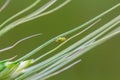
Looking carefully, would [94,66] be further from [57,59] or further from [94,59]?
[57,59]

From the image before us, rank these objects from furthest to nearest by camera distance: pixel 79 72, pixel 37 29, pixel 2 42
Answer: pixel 79 72
pixel 37 29
pixel 2 42

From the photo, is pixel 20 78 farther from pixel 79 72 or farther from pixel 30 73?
pixel 79 72

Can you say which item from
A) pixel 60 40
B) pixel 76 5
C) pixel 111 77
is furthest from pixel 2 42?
pixel 60 40

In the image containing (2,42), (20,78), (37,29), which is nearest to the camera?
(20,78)

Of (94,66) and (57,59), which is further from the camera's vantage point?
(94,66)

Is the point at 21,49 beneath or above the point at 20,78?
above

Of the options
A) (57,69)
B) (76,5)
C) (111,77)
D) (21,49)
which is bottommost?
(57,69)
